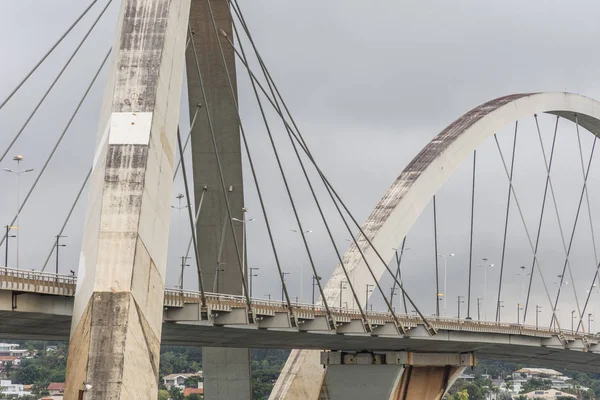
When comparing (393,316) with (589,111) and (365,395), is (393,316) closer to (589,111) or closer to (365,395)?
(365,395)

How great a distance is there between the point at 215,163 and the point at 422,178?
2299cm

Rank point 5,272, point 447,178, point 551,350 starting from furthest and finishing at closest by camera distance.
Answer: point 551,350, point 447,178, point 5,272

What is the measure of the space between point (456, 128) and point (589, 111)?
507 inches

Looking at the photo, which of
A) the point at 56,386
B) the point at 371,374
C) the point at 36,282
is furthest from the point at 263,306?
the point at 56,386

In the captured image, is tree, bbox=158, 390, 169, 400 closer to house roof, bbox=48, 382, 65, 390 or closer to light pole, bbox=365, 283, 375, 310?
house roof, bbox=48, 382, 65, 390

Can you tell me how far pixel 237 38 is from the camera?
57531 mm

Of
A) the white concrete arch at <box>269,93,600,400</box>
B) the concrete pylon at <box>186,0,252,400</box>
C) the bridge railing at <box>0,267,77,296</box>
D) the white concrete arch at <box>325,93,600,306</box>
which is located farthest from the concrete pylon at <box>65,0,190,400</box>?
the white concrete arch at <box>325,93,600,306</box>

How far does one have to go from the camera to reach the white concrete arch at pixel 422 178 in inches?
3253

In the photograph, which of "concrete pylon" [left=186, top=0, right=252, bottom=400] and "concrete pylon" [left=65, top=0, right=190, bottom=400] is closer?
"concrete pylon" [left=65, top=0, right=190, bottom=400]

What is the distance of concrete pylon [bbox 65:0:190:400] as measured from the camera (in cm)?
3719

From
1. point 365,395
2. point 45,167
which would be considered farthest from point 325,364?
point 45,167

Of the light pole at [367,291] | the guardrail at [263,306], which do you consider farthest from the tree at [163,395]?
the light pole at [367,291]

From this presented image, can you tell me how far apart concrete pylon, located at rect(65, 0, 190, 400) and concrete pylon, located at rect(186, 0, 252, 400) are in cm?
1748

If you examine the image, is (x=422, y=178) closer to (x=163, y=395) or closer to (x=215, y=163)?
(x=215, y=163)
